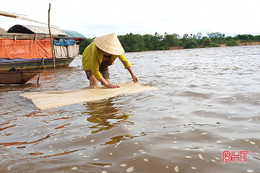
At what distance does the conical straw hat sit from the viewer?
422 cm

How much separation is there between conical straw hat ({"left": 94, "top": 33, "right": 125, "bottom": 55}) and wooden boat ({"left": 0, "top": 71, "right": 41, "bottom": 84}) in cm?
341

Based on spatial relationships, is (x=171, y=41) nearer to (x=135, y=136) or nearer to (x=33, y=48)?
(x=33, y=48)

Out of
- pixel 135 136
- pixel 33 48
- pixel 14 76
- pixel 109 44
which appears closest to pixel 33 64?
pixel 33 48

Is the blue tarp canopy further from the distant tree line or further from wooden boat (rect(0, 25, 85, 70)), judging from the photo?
the distant tree line

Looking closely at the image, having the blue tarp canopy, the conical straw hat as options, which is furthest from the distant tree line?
the conical straw hat

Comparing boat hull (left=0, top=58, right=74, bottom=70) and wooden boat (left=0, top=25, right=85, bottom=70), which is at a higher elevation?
wooden boat (left=0, top=25, right=85, bottom=70)

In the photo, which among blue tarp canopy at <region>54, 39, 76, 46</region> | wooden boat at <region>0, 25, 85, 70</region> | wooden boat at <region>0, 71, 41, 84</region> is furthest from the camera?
blue tarp canopy at <region>54, 39, 76, 46</region>

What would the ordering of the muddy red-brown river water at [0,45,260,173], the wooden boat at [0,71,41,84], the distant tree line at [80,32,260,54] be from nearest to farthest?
1. the muddy red-brown river water at [0,45,260,173]
2. the wooden boat at [0,71,41,84]
3. the distant tree line at [80,32,260,54]

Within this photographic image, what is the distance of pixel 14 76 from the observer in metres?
6.91

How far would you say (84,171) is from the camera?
64.7 inches

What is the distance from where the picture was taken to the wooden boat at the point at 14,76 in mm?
6820

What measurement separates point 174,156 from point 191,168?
204 millimetres

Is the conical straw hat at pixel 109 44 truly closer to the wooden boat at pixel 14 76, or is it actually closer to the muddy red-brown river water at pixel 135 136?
the muddy red-brown river water at pixel 135 136

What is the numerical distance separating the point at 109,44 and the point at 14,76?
4319mm
